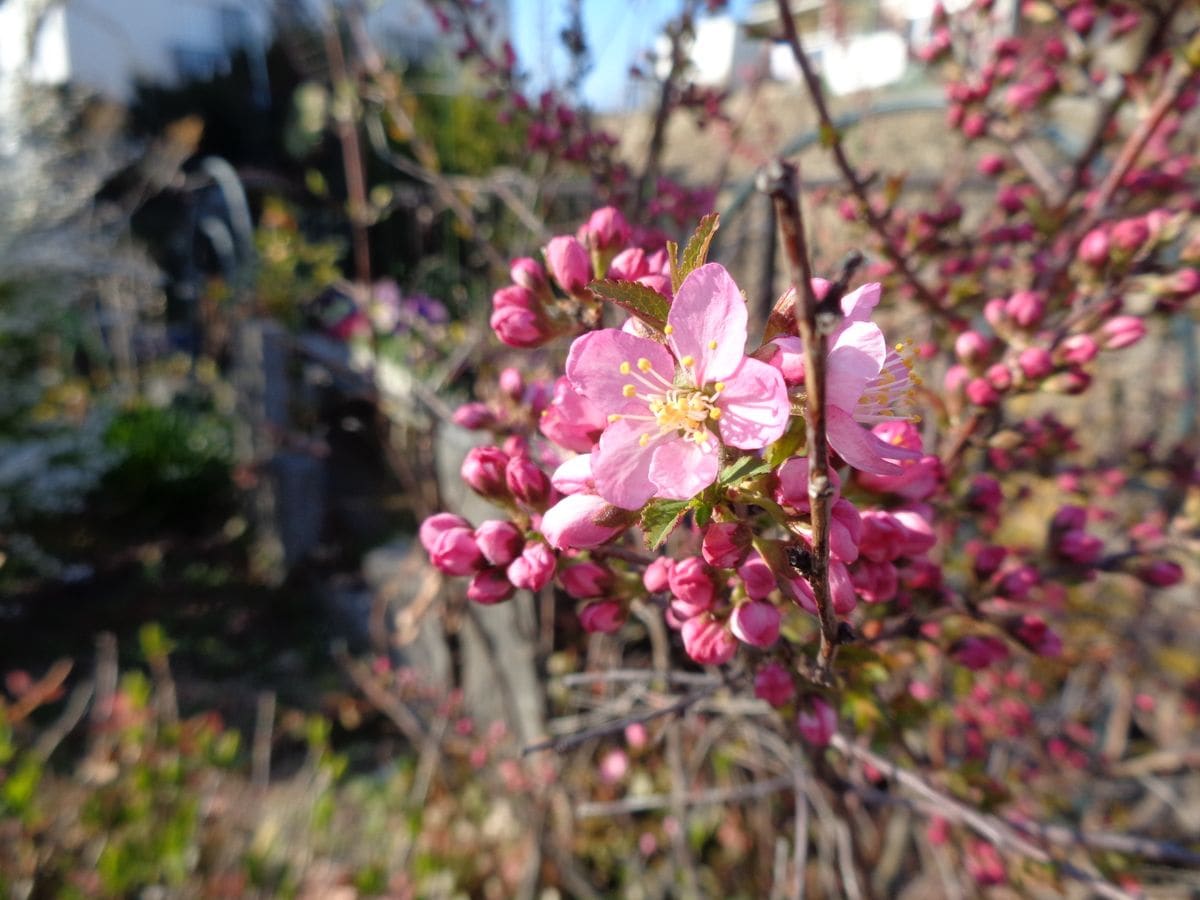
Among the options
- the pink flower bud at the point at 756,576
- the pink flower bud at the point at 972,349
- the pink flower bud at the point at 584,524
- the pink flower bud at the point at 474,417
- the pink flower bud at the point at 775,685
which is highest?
the pink flower bud at the point at 972,349

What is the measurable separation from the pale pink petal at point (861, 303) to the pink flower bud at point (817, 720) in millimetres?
442

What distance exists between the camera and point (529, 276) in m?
0.80

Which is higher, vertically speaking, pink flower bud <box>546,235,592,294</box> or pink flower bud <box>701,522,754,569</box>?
pink flower bud <box>546,235,592,294</box>

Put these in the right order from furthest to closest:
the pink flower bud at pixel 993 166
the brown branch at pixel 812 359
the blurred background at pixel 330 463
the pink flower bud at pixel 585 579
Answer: the blurred background at pixel 330 463 → the pink flower bud at pixel 993 166 → the pink flower bud at pixel 585 579 → the brown branch at pixel 812 359

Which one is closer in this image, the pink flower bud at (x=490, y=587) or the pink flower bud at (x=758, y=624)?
the pink flower bud at (x=758, y=624)

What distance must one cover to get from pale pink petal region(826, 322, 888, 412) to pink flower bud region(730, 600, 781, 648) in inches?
8.1

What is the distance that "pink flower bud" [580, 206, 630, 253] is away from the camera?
808mm

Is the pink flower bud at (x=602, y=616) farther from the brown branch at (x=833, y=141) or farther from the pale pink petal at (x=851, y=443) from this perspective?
the brown branch at (x=833, y=141)

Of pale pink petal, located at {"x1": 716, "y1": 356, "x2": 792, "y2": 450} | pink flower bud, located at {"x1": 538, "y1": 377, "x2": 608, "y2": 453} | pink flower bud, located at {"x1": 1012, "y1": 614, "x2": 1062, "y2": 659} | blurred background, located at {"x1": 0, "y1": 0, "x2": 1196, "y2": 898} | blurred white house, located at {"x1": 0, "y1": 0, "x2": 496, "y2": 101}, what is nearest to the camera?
pale pink petal, located at {"x1": 716, "y1": 356, "x2": 792, "y2": 450}

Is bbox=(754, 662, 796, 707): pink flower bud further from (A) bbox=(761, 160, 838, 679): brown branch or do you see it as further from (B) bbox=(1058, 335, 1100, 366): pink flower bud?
(B) bbox=(1058, 335, 1100, 366): pink flower bud

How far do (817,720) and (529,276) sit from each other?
58 cm

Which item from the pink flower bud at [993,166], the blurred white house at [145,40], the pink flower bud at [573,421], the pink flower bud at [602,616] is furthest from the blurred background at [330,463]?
the blurred white house at [145,40]

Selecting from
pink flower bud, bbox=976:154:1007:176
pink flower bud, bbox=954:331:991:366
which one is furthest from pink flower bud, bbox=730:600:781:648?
pink flower bud, bbox=976:154:1007:176

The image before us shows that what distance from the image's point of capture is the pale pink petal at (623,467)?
574 mm
